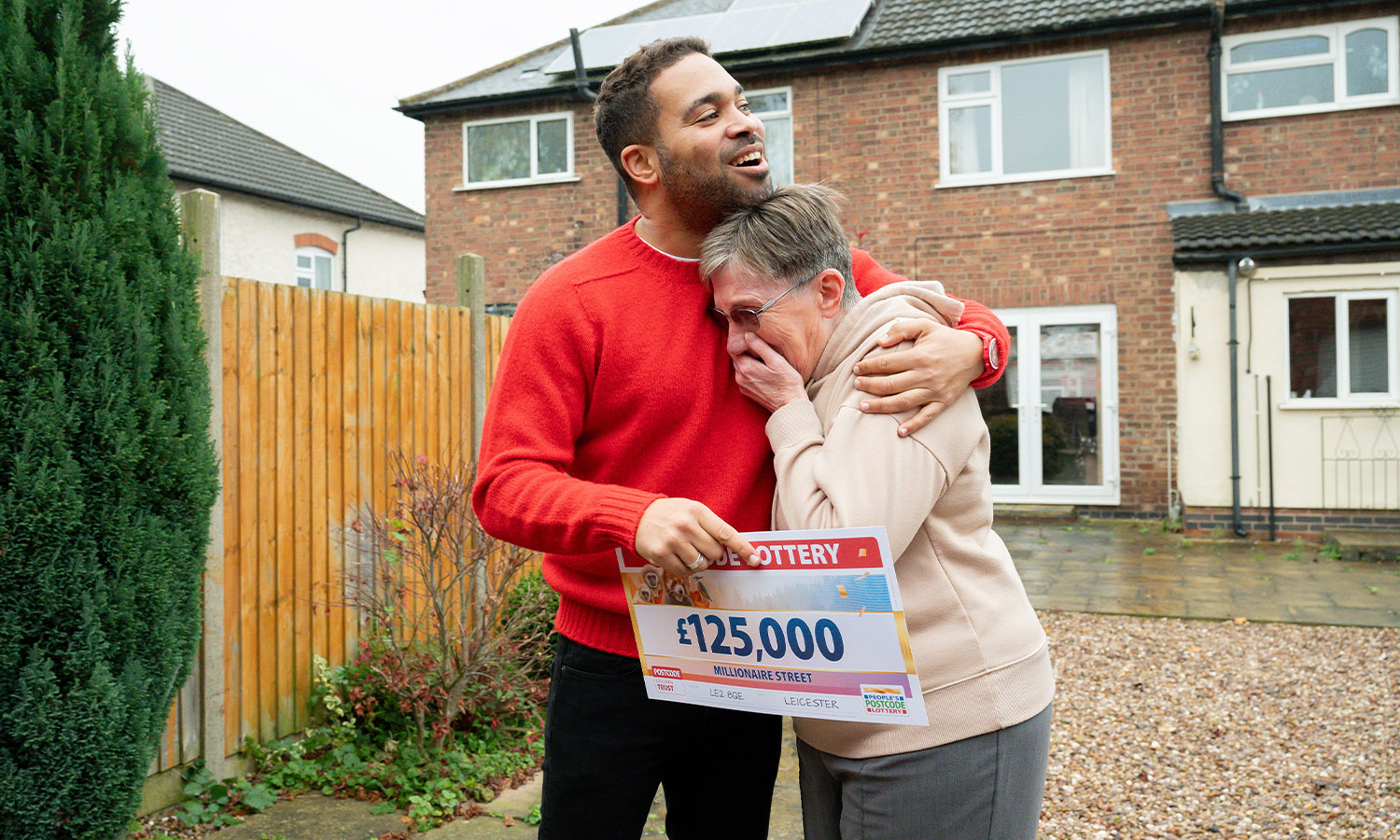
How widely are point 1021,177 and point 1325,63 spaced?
3.29m

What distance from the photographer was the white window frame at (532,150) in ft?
46.4

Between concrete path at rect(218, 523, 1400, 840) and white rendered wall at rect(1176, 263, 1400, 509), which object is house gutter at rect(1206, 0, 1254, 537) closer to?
white rendered wall at rect(1176, 263, 1400, 509)

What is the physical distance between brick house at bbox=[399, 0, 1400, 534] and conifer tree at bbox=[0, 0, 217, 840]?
412 inches

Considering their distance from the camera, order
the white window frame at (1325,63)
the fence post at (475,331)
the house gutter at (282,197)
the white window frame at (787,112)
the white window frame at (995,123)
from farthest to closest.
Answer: the house gutter at (282,197) < the white window frame at (787,112) < the white window frame at (995,123) < the white window frame at (1325,63) < the fence post at (475,331)

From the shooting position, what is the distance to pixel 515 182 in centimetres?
1428

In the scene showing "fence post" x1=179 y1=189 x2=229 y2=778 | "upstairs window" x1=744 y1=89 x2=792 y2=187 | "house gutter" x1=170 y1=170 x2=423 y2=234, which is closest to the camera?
"fence post" x1=179 y1=189 x2=229 y2=778

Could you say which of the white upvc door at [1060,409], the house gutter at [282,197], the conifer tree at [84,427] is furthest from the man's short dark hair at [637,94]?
the house gutter at [282,197]

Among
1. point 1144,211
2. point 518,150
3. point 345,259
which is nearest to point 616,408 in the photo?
point 1144,211

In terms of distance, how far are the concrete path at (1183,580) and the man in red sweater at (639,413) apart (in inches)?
82.3

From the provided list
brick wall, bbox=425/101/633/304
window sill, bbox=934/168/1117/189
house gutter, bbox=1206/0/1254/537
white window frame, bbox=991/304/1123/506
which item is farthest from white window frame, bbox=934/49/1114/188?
brick wall, bbox=425/101/633/304

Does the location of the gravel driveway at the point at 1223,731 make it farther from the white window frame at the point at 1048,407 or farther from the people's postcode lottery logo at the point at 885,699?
the white window frame at the point at 1048,407

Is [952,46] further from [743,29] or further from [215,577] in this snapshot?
[215,577]

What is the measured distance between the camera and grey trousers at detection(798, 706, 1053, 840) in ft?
5.22

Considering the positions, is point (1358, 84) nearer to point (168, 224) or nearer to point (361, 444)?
point (361, 444)
